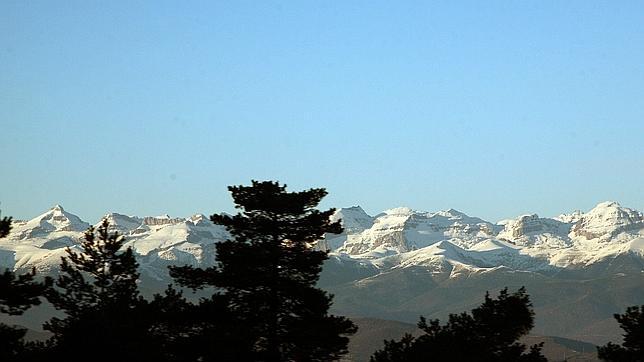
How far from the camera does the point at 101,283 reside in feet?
177

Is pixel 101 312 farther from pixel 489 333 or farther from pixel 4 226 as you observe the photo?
pixel 489 333

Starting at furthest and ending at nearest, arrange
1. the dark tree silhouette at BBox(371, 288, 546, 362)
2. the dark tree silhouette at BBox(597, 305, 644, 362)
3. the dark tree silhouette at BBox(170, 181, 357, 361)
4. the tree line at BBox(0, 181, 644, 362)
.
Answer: the dark tree silhouette at BBox(597, 305, 644, 362) < the dark tree silhouette at BBox(371, 288, 546, 362) < the dark tree silhouette at BBox(170, 181, 357, 361) < the tree line at BBox(0, 181, 644, 362)

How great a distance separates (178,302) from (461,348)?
1560 cm

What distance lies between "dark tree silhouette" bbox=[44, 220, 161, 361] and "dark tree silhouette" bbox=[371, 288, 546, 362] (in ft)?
43.4

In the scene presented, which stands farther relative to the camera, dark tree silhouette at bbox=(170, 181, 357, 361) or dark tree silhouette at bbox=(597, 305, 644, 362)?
dark tree silhouette at bbox=(597, 305, 644, 362)

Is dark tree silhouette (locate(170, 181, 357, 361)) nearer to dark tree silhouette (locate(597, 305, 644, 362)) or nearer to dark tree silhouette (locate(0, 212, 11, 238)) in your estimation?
dark tree silhouette (locate(0, 212, 11, 238))

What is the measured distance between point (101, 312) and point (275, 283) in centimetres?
867

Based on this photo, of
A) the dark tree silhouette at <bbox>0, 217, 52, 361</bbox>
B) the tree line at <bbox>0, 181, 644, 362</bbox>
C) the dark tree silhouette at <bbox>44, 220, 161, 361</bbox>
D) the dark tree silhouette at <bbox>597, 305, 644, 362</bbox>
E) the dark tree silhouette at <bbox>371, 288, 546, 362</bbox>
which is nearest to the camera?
the dark tree silhouette at <bbox>44, 220, 161, 361</bbox>

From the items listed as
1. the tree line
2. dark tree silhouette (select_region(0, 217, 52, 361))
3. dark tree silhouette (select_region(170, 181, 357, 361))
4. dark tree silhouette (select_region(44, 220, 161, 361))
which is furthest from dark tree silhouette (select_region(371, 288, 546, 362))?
dark tree silhouette (select_region(0, 217, 52, 361))

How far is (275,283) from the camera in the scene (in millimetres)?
50750

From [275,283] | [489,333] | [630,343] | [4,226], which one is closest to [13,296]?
[4,226]

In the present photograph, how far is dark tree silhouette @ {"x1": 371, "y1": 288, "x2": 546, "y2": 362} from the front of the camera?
56562 mm

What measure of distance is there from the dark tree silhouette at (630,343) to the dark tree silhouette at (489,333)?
524 centimetres

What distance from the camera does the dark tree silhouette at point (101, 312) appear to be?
42844mm
